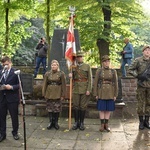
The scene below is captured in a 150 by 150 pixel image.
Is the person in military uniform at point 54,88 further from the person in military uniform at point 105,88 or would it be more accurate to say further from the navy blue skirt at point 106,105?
the navy blue skirt at point 106,105

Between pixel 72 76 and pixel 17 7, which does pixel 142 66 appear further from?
pixel 17 7

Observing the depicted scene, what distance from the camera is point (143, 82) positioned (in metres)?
7.79

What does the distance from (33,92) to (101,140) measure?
3.89m

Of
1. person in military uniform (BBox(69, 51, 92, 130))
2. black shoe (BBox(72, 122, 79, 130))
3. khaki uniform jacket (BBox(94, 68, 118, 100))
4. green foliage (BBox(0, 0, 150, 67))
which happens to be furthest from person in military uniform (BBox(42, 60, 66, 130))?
green foliage (BBox(0, 0, 150, 67))

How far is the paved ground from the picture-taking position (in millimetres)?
6496

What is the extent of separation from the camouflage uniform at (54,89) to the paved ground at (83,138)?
56 centimetres

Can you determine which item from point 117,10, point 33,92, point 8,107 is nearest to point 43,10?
point 117,10

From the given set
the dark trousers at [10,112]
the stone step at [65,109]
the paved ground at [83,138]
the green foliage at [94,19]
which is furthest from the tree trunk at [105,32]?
the dark trousers at [10,112]

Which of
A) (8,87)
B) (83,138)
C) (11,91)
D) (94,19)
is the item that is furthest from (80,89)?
(94,19)

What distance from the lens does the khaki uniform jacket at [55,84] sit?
7891 mm

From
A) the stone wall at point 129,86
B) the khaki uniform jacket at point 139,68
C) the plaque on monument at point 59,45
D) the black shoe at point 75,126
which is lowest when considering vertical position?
the black shoe at point 75,126

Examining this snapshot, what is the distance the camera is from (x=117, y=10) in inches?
577

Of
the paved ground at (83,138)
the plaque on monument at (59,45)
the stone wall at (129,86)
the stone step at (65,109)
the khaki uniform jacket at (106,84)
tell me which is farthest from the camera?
the stone wall at (129,86)

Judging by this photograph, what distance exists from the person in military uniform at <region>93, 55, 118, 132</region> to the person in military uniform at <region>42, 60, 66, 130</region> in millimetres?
876
